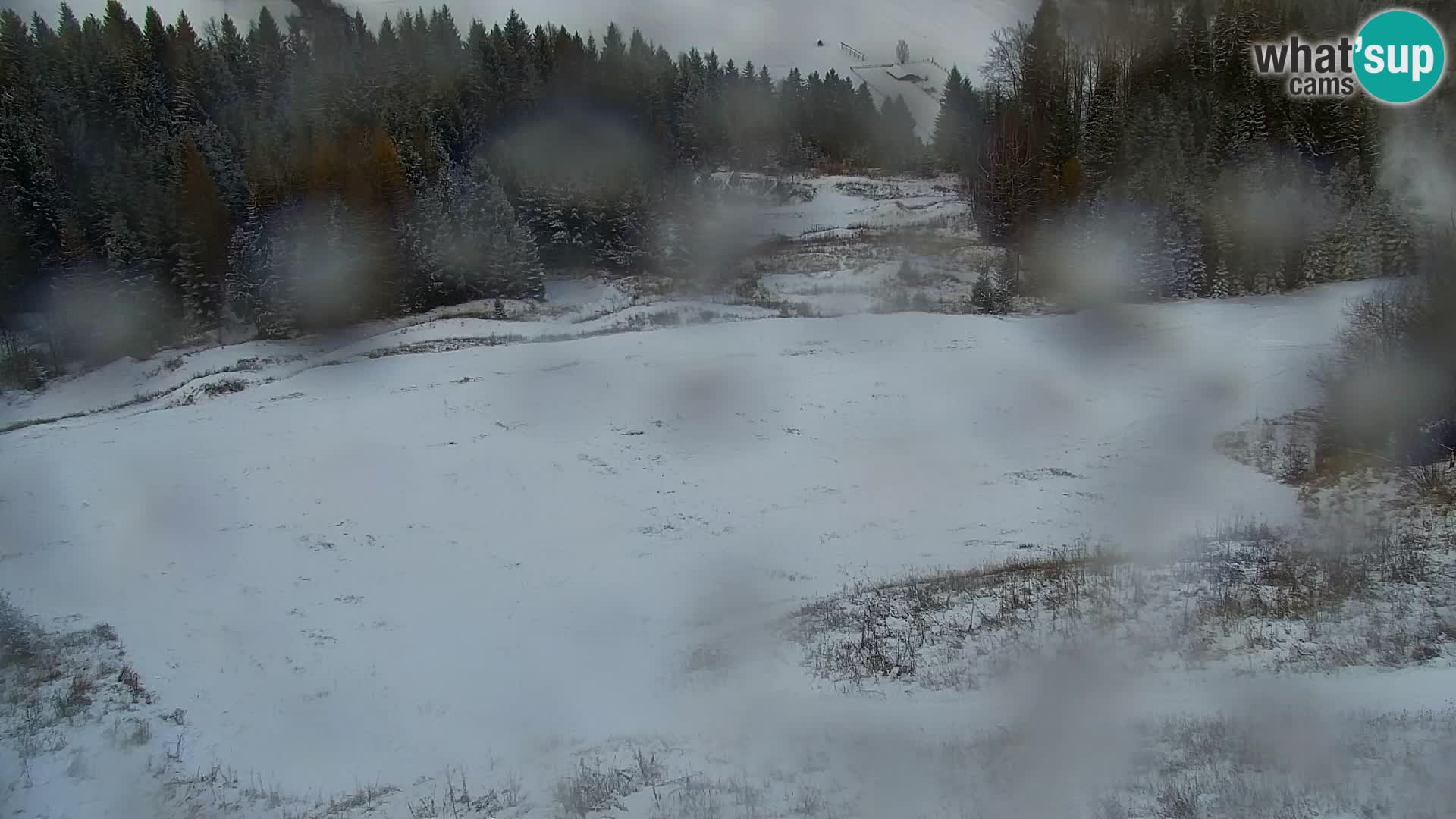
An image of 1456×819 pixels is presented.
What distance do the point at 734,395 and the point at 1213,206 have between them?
2726 centimetres

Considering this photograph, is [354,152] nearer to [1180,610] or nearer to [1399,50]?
[1399,50]

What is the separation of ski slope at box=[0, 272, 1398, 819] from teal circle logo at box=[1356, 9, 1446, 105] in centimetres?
711

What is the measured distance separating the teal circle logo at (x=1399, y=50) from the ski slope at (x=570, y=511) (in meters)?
7.11

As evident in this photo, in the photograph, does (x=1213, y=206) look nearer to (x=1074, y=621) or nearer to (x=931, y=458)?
(x=931, y=458)

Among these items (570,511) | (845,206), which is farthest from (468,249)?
(570,511)

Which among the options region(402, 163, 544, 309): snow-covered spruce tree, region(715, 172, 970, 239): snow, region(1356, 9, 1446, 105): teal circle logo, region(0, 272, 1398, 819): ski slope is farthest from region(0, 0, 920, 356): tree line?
region(1356, 9, 1446, 105): teal circle logo

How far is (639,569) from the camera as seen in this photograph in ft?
41.5

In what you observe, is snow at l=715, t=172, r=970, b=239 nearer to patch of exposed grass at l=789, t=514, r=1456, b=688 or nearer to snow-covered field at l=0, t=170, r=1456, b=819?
snow-covered field at l=0, t=170, r=1456, b=819

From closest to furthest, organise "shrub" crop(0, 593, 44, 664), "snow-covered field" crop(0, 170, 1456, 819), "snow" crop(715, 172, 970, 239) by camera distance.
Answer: "snow-covered field" crop(0, 170, 1456, 819) < "shrub" crop(0, 593, 44, 664) < "snow" crop(715, 172, 970, 239)

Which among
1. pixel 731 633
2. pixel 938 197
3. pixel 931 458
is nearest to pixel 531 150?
pixel 938 197

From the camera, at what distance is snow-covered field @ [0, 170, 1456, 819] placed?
6.27 metres

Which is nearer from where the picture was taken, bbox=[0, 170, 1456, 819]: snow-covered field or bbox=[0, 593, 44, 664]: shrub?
bbox=[0, 170, 1456, 819]: snow-covered field

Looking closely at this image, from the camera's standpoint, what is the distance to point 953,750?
6.26 m

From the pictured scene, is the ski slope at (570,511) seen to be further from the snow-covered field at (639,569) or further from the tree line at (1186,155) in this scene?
the tree line at (1186,155)
